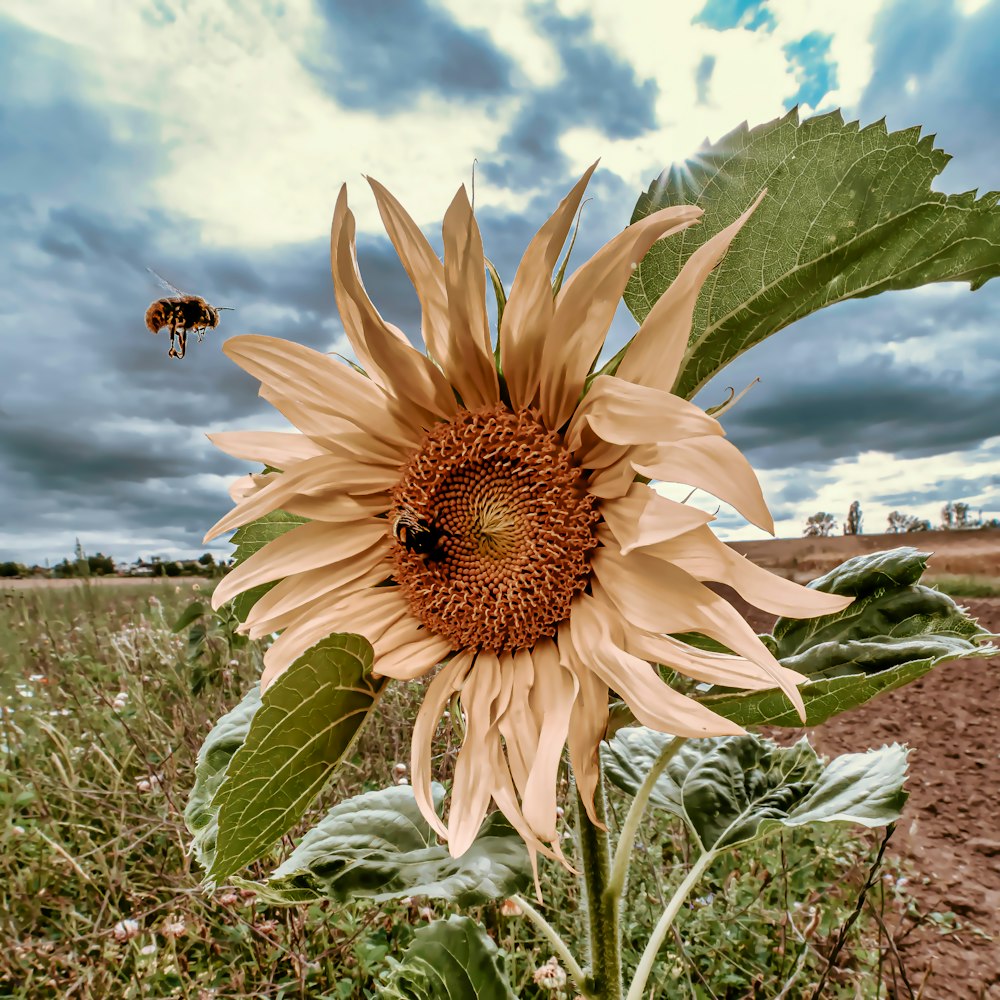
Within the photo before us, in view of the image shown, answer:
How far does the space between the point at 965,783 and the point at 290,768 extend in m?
5.38

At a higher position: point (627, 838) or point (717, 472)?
point (717, 472)

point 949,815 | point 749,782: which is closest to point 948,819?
point 949,815

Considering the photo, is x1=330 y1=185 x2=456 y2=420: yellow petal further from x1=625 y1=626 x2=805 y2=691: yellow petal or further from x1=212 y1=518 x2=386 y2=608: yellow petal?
x1=625 y1=626 x2=805 y2=691: yellow petal

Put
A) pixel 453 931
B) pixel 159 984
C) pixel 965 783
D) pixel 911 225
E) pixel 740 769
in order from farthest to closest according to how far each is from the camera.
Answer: pixel 965 783 → pixel 159 984 → pixel 740 769 → pixel 453 931 → pixel 911 225

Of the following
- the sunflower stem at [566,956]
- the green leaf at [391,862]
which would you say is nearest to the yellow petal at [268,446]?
the green leaf at [391,862]

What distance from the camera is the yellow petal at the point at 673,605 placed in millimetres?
675

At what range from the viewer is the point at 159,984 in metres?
2.26

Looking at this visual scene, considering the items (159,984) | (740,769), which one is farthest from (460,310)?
(159,984)

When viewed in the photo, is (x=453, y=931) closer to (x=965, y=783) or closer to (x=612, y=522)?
(x=612, y=522)

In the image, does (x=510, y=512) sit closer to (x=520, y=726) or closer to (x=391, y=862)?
(x=520, y=726)

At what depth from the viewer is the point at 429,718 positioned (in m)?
0.86

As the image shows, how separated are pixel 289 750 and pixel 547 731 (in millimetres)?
256

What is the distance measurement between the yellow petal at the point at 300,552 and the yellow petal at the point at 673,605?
32 centimetres

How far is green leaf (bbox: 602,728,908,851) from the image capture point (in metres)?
1.22
